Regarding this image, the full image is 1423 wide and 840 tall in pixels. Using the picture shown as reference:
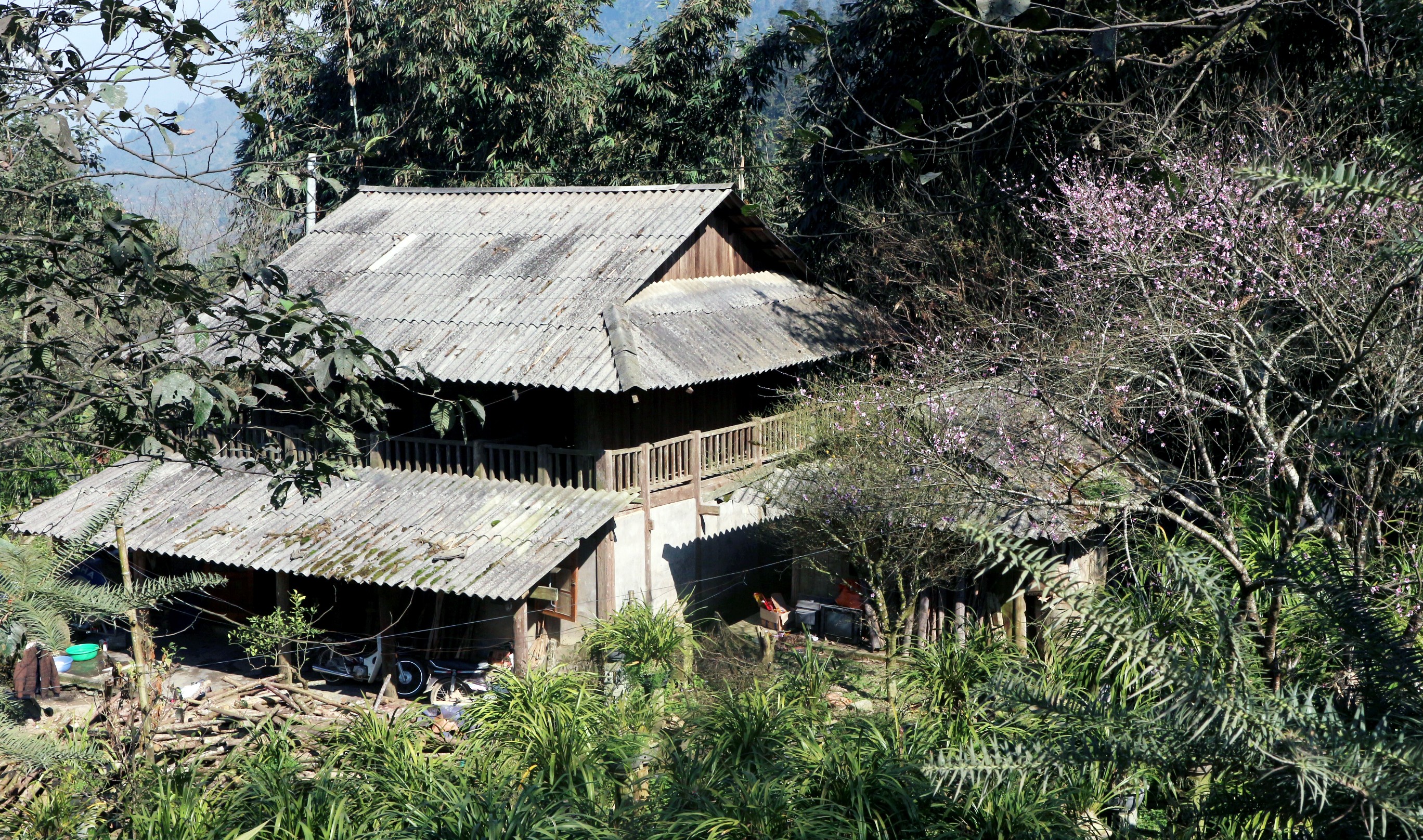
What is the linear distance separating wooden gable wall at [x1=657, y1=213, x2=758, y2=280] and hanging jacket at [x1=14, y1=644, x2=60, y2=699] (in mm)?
8640

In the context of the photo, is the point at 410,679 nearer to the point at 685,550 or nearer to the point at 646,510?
the point at 646,510

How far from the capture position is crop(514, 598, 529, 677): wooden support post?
39.5 feet

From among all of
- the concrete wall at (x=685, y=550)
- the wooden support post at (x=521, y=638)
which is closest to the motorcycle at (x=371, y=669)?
the wooden support post at (x=521, y=638)

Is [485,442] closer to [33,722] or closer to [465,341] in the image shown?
[465,341]

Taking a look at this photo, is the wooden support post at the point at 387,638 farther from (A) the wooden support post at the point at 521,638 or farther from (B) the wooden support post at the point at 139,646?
(B) the wooden support post at the point at 139,646

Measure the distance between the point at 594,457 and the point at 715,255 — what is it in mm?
4146

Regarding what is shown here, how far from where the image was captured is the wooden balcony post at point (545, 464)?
13.2 m

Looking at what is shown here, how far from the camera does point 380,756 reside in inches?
332

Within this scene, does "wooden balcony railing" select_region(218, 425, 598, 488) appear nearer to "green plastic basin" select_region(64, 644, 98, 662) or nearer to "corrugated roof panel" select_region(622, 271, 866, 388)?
"corrugated roof panel" select_region(622, 271, 866, 388)

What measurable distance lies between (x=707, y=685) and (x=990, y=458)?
346 cm

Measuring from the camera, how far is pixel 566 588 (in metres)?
13.2

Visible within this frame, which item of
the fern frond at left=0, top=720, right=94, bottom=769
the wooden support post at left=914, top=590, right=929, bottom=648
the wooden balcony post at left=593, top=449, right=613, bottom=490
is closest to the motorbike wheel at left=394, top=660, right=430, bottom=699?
the wooden balcony post at left=593, top=449, right=613, bottom=490

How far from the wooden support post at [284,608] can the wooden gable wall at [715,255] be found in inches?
237

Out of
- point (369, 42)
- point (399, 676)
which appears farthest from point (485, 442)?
point (369, 42)
